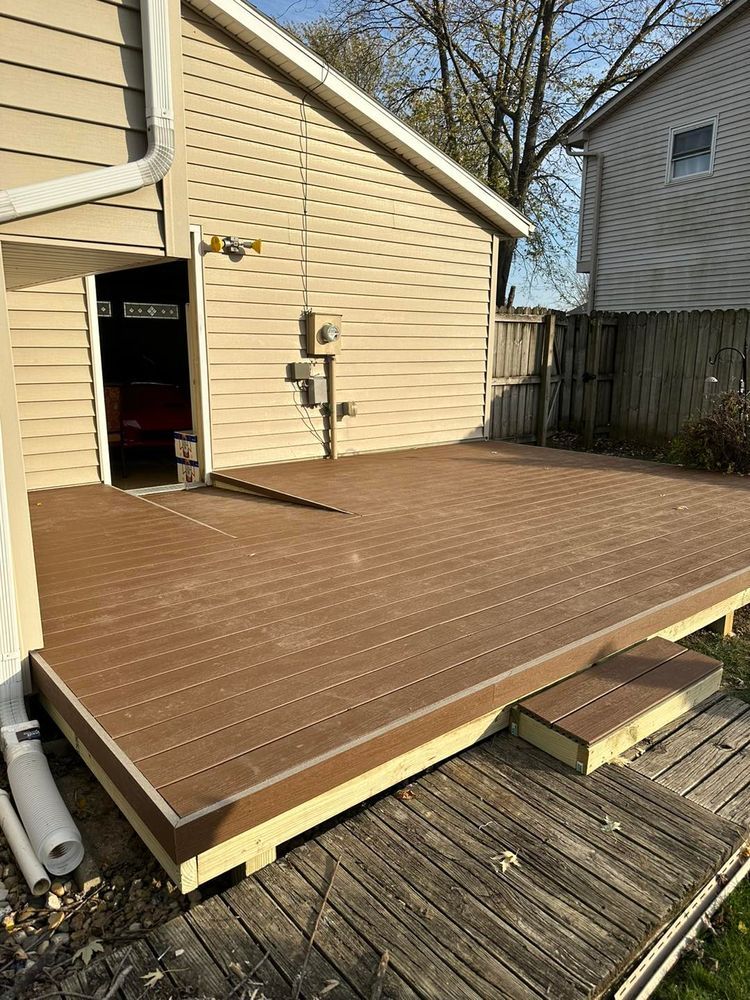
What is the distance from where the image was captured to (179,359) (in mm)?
8844

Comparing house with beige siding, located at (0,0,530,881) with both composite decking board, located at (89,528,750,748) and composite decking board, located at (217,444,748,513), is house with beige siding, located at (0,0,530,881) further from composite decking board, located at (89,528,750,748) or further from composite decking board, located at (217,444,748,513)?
composite decking board, located at (89,528,750,748)

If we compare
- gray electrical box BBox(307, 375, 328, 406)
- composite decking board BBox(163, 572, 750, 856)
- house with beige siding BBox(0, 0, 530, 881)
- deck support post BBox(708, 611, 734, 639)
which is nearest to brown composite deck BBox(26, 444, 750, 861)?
composite decking board BBox(163, 572, 750, 856)

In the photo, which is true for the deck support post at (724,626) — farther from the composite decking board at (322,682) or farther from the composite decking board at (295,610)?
the composite decking board at (322,682)

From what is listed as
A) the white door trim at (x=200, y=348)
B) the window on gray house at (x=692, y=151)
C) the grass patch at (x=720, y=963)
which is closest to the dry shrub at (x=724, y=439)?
the white door trim at (x=200, y=348)

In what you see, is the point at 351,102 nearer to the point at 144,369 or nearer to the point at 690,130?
the point at 144,369

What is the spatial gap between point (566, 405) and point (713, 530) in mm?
5307

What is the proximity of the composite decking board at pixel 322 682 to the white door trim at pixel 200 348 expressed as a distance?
10.4 ft

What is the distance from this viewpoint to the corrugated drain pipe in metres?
1.96

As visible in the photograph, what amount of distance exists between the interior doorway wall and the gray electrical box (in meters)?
1.02

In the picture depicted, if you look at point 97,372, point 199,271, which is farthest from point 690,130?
point 97,372

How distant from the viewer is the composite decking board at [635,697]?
225 centimetres

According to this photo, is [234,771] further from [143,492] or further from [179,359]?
[179,359]

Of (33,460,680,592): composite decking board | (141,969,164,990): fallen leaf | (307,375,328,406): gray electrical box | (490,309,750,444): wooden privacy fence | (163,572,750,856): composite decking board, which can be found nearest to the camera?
(141,969,164,990): fallen leaf

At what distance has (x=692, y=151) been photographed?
38.2 ft
